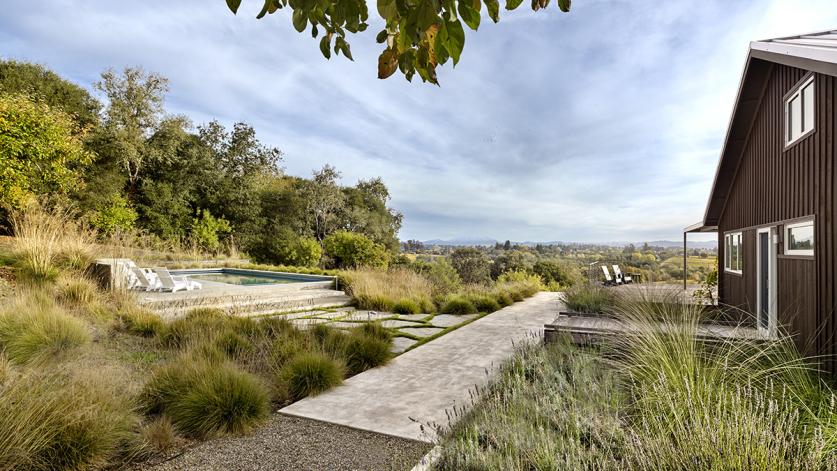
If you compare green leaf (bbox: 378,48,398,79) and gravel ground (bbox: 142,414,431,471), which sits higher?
green leaf (bbox: 378,48,398,79)

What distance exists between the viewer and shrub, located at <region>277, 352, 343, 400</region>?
4.00m

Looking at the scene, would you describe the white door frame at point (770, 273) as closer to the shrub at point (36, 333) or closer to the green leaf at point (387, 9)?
the green leaf at point (387, 9)

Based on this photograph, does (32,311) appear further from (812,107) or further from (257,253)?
(257,253)

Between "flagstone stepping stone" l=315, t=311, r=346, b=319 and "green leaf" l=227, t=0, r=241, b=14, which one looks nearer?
"green leaf" l=227, t=0, r=241, b=14

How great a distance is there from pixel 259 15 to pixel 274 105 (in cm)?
1223

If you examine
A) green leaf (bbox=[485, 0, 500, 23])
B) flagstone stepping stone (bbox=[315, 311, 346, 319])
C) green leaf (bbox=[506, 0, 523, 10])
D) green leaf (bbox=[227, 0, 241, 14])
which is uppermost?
green leaf (bbox=[485, 0, 500, 23])

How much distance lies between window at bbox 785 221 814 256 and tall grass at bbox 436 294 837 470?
89.2 inches

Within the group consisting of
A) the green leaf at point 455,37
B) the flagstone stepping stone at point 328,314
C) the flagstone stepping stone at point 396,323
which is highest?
the green leaf at point 455,37

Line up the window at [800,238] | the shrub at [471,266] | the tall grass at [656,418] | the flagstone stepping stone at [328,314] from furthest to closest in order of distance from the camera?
the shrub at [471,266], the flagstone stepping stone at [328,314], the window at [800,238], the tall grass at [656,418]

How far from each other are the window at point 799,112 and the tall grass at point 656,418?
3.50 metres

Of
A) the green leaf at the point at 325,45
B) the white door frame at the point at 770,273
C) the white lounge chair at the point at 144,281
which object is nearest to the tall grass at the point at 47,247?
the white lounge chair at the point at 144,281

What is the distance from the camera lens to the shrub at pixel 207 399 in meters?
3.13

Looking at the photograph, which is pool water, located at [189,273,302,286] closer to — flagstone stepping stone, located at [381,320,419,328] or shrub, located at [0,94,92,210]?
shrub, located at [0,94,92,210]

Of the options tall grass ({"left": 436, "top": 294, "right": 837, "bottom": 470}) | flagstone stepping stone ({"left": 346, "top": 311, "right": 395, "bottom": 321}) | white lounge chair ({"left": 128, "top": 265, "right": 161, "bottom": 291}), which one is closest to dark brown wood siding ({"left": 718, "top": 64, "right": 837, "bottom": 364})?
tall grass ({"left": 436, "top": 294, "right": 837, "bottom": 470})
